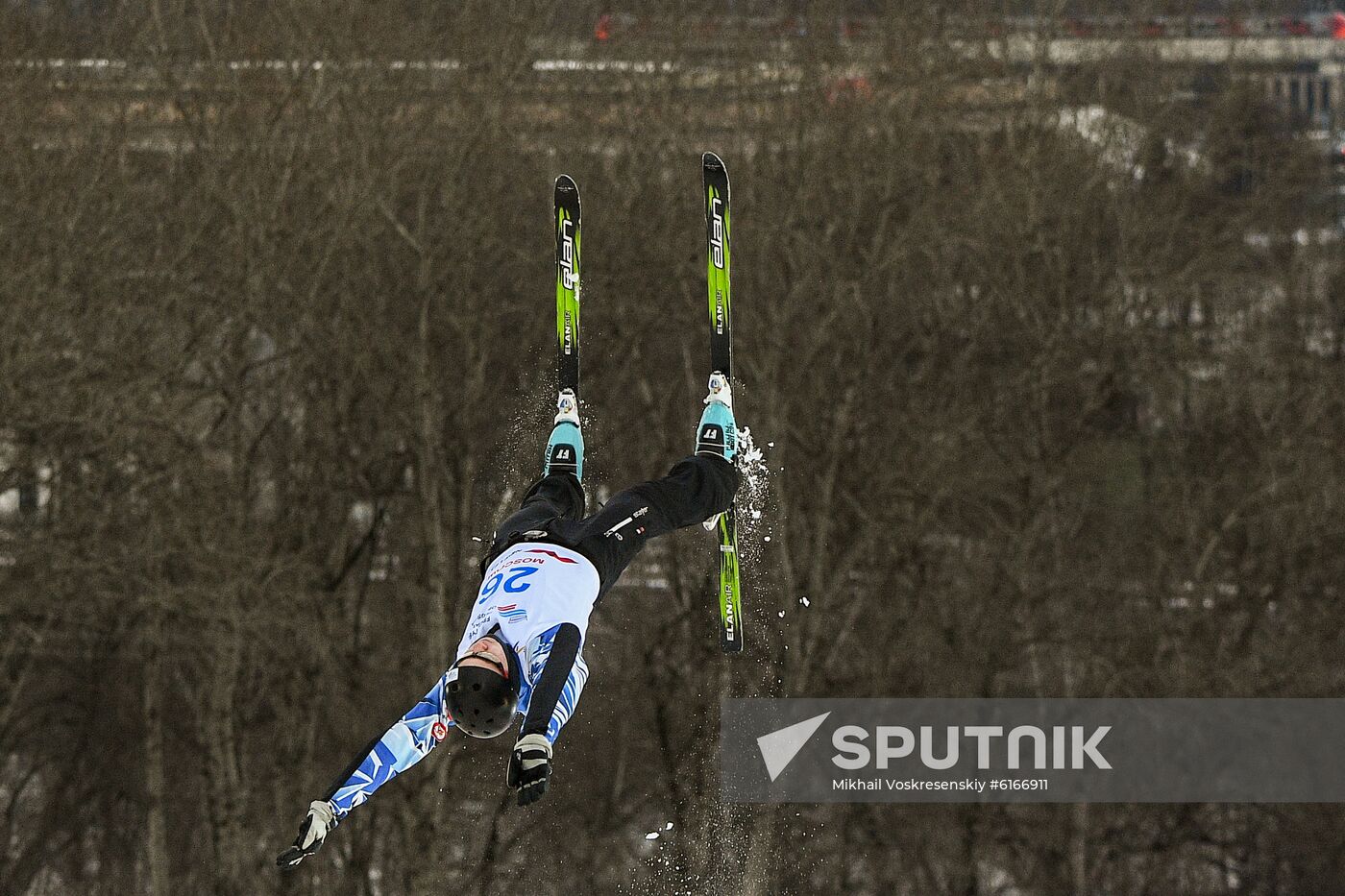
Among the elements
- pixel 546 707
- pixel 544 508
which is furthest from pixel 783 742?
pixel 546 707

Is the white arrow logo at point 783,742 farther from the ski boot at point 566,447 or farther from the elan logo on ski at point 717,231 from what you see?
the ski boot at point 566,447

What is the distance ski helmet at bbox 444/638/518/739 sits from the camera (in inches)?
318

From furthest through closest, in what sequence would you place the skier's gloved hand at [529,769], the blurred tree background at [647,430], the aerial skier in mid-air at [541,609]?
the blurred tree background at [647,430], the aerial skier in mid-air at [541,609], the skier's gloved hand at [529,769]

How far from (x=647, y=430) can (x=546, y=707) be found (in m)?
17.6

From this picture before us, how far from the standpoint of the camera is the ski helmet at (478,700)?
809 centimetres

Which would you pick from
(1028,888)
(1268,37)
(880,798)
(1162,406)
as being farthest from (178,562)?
(1268,37)

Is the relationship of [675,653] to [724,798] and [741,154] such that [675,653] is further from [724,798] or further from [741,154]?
[741,154]

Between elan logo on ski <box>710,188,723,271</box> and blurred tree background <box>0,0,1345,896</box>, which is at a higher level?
elan logo on ski <box>710,188,723,271</box>

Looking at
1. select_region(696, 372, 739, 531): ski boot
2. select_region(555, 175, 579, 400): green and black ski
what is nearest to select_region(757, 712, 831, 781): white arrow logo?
select_region(555, 175, 579, 400): green and black ski

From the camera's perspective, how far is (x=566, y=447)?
10.9 meters

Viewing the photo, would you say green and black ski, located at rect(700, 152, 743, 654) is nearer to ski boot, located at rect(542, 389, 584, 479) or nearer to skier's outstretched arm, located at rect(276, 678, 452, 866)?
ski boot, located at rect(542, 389, 584, 479)

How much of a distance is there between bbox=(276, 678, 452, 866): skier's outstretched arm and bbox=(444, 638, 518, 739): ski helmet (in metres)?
0.23

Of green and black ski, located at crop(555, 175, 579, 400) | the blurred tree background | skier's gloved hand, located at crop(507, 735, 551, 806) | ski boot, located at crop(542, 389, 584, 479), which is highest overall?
green and black ski, located at crop(555, 175, 579, 400)

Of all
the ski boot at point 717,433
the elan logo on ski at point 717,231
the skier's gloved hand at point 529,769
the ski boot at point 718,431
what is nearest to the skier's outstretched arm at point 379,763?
the skier's gloved hand at point 529,769
